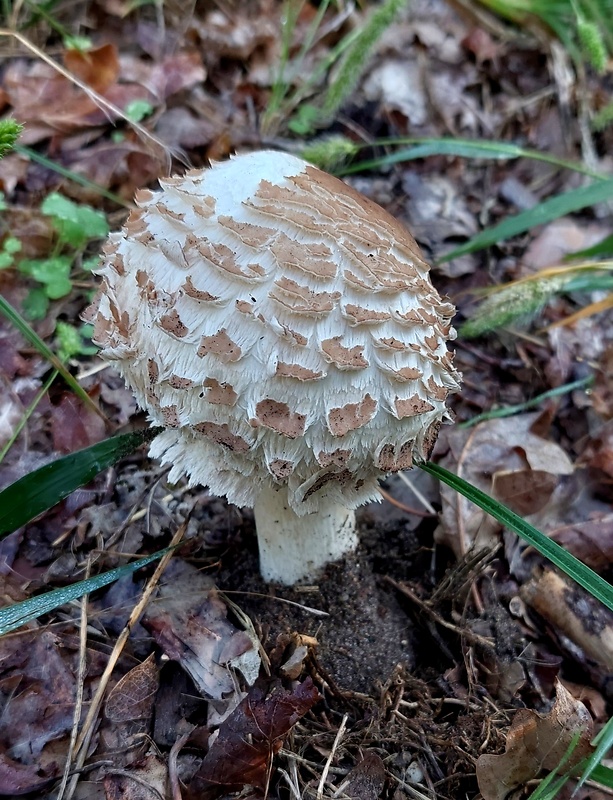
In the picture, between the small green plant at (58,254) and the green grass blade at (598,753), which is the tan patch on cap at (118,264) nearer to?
the small green plant at (58,254)

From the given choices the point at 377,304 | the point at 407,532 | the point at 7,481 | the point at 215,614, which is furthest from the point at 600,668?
the point at 7,481

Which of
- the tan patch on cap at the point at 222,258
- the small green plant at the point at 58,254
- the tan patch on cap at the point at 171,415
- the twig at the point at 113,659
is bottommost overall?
the twig at the point at 113,659

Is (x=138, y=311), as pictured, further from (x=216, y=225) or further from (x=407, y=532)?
(x=407, y=532)

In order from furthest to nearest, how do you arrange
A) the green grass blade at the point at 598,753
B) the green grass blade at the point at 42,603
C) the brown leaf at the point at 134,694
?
the brown leaf at the point at 134,694
the green grass blade at the point at 42,603
the green grass blade at the point at 598,753

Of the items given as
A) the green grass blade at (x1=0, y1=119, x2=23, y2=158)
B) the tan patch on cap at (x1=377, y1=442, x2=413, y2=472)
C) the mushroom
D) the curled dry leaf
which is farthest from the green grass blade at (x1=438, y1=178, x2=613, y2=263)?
the green grass blade at (x1=0, y1=119, x2=23, y2=158)

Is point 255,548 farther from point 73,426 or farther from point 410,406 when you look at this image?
point 410,406

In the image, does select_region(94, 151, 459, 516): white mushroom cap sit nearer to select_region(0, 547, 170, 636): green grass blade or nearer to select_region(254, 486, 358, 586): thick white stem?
select_region(254, 486, 358, 586): thick white stem

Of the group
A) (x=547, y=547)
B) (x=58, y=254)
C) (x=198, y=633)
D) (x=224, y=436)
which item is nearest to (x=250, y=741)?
(x=198, y=633)

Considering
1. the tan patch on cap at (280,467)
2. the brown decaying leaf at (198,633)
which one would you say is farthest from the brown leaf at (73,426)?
the tan patch on cap at (280,467)
